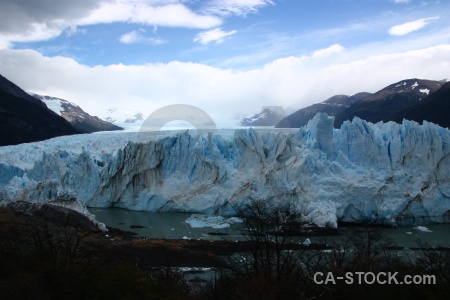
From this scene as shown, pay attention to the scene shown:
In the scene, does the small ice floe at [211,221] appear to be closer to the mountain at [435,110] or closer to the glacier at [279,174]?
the glacier at [279,174]

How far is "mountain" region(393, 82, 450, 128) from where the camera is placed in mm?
38628

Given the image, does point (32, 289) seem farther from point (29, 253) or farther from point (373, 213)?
point (373, 213)

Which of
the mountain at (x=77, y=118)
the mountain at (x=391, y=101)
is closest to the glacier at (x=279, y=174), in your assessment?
the mountain at (x=391, y=101)

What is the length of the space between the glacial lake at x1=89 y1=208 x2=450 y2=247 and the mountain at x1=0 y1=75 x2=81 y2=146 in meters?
32.0

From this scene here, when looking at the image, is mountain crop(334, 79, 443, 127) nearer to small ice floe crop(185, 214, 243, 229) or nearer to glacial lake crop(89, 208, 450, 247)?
glacial lake crop(89, 208, 450, 247)

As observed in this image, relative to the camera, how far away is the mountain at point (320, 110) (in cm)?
6103

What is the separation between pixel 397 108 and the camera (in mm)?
57812

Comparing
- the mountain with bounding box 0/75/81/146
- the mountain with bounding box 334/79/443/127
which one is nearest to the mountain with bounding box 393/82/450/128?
the mountain with bounding box 334/79/443/127

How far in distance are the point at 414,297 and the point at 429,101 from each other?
130 ft

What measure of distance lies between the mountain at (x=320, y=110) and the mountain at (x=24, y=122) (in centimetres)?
2966

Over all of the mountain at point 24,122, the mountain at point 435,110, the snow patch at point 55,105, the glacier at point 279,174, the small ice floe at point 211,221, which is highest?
the snow patch at point 55,105

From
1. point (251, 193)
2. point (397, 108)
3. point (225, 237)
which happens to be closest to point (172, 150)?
point (251, 193)

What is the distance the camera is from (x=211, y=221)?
68.1ft

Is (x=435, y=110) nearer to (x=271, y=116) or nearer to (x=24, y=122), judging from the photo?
(x=271, y=116)
